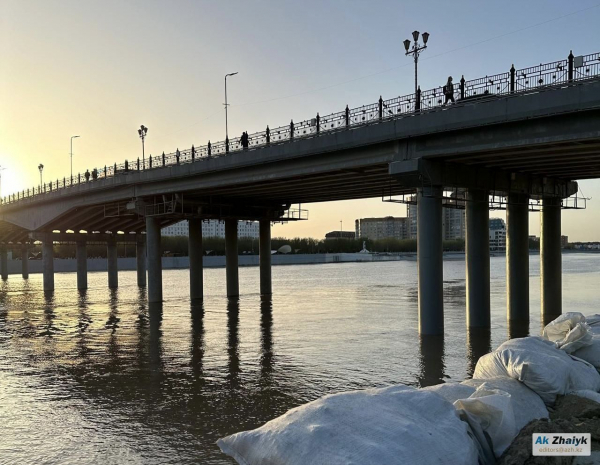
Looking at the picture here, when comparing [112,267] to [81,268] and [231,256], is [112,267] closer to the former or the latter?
[81,268]

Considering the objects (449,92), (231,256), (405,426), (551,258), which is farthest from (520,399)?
(231,256)

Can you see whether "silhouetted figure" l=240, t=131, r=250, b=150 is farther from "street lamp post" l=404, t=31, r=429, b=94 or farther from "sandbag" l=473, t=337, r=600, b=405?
"sandbag" l=473, t=337, r=600, b=405

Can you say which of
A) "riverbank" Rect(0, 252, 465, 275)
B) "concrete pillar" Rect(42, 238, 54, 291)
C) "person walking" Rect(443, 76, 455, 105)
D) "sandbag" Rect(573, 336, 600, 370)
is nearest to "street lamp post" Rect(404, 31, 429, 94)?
"person walking" Rect(443, 76, 455, 105)

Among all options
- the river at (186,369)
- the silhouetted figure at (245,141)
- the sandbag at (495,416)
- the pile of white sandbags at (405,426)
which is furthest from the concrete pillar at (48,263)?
the sandbag at (495,416)

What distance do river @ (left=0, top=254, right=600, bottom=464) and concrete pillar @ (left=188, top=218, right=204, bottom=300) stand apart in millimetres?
8296

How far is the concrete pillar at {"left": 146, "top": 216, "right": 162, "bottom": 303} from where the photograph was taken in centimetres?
3800

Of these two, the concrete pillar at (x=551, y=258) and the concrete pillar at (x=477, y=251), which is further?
the concrete pillar at (x=551, y=258)

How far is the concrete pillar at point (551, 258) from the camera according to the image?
86.6 ft

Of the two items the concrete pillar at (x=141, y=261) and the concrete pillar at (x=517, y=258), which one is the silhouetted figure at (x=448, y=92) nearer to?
the concrete pillar at (x=517, y=258)

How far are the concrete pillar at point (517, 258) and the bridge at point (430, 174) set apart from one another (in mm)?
45

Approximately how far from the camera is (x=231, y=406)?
11.5 m

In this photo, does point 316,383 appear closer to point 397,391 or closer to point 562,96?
point 397,391

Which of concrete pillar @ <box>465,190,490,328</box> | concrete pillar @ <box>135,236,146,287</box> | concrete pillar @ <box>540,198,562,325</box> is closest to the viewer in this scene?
concrete pillar @ <box>465,190,490,328</box>

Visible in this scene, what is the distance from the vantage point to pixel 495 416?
648cm
